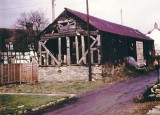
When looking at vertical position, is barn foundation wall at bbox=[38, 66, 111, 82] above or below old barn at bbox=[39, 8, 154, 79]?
below

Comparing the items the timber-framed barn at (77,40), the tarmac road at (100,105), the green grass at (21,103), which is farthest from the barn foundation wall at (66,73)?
the green grass at (21,103)

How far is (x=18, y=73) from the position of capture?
2742cm

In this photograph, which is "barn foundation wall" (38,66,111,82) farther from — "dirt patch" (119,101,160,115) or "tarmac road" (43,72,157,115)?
"dirt patch" (119,101,160,115)

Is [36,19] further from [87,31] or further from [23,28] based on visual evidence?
[87,31]

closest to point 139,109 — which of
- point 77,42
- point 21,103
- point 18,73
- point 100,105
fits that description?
point 100,105

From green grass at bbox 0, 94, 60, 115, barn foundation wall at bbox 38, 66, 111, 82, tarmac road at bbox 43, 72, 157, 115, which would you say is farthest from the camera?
barn foundation wall at bbox 38, 66, 111, 82

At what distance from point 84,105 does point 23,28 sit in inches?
1528

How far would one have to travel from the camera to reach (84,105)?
1370 centimetres

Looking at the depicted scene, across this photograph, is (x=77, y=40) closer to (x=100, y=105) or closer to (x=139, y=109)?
(x=100, y=105)

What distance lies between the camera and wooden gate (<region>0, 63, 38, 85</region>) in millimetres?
26031

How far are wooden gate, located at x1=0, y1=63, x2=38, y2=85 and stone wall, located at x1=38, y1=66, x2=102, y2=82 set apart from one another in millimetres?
696

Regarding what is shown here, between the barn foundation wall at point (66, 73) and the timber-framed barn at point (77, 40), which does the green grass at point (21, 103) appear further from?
the timber-framed barn at point (77, 40)

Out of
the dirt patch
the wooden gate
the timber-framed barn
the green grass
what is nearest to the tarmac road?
the dirt patch

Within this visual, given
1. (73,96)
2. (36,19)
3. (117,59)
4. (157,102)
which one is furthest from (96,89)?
(36,19)
